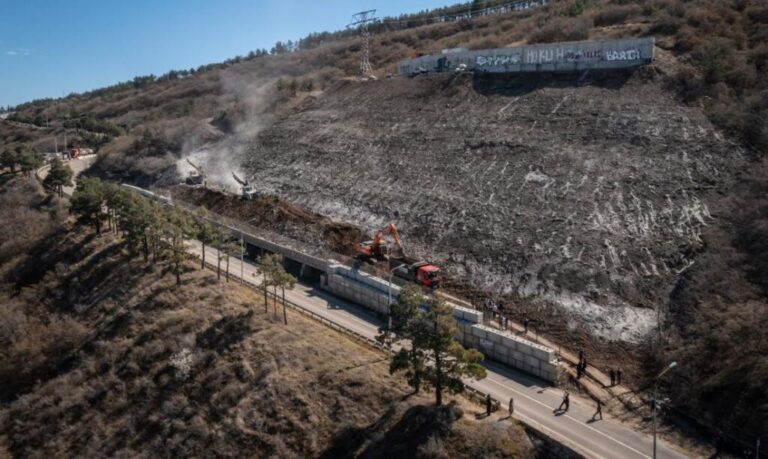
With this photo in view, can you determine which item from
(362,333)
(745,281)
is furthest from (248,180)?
(745,281)

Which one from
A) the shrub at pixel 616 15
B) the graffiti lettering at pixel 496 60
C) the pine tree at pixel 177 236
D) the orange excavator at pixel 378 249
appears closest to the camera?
the orange excavator at pixel 378 249

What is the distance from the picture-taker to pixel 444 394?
101ft

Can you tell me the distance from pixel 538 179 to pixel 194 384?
1265 inches

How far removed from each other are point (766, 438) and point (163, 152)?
8434cm

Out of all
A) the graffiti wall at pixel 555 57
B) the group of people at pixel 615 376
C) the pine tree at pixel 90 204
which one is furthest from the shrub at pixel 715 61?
the pine tree at pixel 90 204

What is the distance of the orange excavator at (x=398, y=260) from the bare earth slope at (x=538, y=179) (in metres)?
2.27

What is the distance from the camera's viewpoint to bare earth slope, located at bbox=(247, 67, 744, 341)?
39.7m

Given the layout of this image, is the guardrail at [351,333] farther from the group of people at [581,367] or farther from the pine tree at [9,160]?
the pine tree at [9,160]

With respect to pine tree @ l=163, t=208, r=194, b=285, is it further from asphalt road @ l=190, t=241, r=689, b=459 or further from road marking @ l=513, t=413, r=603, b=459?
road marking @ l=513, t=413, r=603, b=459

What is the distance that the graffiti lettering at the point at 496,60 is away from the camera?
7161cm

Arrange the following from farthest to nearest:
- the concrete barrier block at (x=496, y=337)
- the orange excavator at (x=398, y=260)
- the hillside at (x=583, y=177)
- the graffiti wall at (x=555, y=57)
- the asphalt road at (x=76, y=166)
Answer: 1. the asphalt road at (x=76, y=166)
2. the graffiti wall at (x=555, y=57)
3. the orange excavator at (x=398, y=260)
4. the concrete barrier block at (x=496, y=337)
5. the hillside at (x=583, y=177)

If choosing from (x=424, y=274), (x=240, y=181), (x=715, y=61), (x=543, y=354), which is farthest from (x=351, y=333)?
(x=715, y=61)

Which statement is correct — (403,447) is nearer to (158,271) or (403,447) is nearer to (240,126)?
(158,271)

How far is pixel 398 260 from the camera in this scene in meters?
46.8
